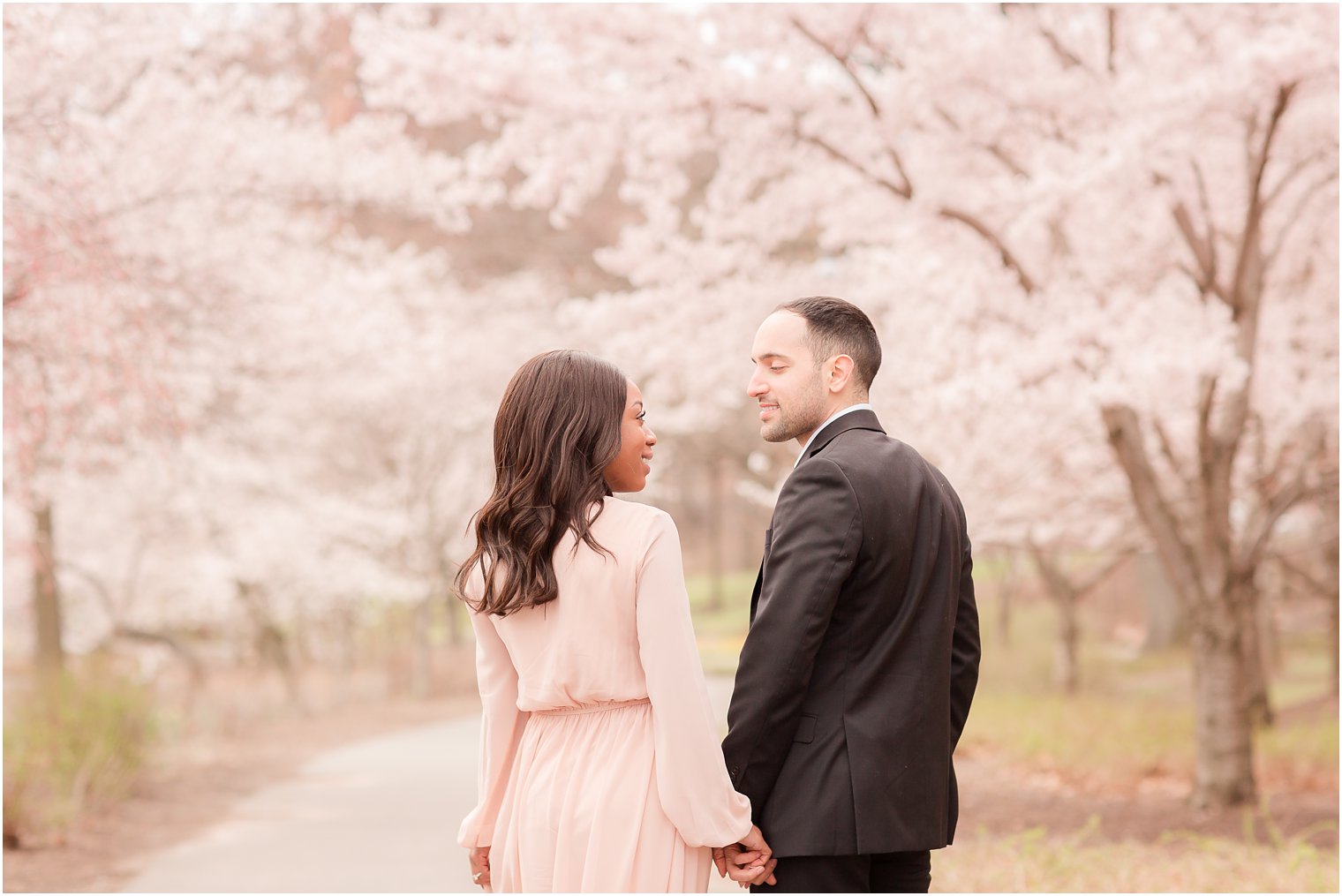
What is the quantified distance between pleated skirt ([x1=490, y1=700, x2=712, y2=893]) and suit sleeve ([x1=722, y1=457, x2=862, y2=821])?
0.20 m

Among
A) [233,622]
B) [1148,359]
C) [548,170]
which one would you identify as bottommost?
[233,622]


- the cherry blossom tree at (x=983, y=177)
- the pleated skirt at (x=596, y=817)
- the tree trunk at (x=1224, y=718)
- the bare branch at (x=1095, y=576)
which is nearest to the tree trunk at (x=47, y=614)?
the cherry blossom tree at (x=983, y=177)

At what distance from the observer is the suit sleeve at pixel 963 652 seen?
3.09m

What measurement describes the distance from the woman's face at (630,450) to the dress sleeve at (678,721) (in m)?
0.18

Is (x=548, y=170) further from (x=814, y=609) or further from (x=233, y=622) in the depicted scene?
(x=233, y=622)


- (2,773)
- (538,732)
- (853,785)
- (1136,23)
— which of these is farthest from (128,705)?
(1136,23)

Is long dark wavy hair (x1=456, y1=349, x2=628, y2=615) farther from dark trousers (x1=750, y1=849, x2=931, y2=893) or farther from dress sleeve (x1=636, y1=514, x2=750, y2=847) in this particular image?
dark trousers (x1=750, y1=849, x2=931, y2=893)

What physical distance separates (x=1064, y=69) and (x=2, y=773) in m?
7.81

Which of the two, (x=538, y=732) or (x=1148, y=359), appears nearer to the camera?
(x=538, y=732)

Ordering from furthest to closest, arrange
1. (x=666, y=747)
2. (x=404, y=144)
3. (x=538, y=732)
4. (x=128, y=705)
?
(x=404, y=144)
(x=128, y=705)
(x=538, y=732)
(x=666, y=747)

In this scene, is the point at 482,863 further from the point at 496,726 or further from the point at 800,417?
the point at 800,417

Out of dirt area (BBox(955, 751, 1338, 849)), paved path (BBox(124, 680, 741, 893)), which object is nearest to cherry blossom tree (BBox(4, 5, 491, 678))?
paved path (BBox(124, 680, 741, 893))

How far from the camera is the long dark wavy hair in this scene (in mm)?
2701

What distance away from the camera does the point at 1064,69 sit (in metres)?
7.79
